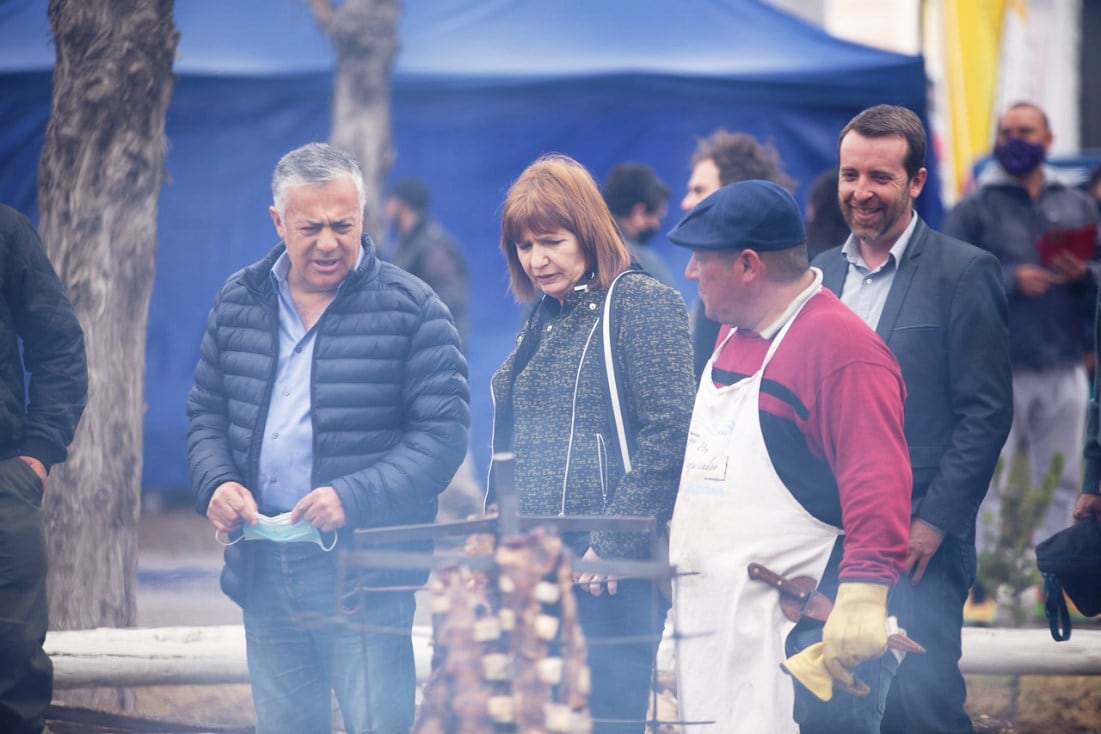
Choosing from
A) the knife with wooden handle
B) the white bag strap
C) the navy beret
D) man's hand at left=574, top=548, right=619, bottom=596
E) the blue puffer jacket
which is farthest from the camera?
the blue puffer jacket

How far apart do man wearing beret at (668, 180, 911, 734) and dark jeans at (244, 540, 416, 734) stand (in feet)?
3.16

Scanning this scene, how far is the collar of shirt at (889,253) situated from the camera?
403 centimetres

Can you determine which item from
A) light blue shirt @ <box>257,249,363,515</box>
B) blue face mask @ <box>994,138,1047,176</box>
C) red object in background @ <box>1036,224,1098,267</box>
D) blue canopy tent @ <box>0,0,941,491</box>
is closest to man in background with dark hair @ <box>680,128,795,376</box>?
blue face mask @ <box>994,138,1047,176</box>

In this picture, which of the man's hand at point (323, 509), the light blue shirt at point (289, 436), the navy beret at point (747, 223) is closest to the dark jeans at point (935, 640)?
the navy beret at point (747, 223)

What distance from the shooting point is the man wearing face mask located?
21.9 feet

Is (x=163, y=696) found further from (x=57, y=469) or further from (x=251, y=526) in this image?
(x=251, y=526)

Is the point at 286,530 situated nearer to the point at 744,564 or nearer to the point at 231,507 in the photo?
the point at 231,507

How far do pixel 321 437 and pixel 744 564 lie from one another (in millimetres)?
1285

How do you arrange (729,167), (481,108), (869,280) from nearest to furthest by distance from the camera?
(869,280), (729,167), (481,108)

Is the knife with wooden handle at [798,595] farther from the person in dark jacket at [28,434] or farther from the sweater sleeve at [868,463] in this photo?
the person in dark jacket at [28,434]

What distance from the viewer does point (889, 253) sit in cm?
405

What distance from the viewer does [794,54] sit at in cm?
884

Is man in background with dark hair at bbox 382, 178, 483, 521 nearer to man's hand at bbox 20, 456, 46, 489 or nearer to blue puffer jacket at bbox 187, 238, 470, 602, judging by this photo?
man's hand at bbox 20, 456, 46, 489

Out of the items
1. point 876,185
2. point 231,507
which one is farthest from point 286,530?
point 876,185
